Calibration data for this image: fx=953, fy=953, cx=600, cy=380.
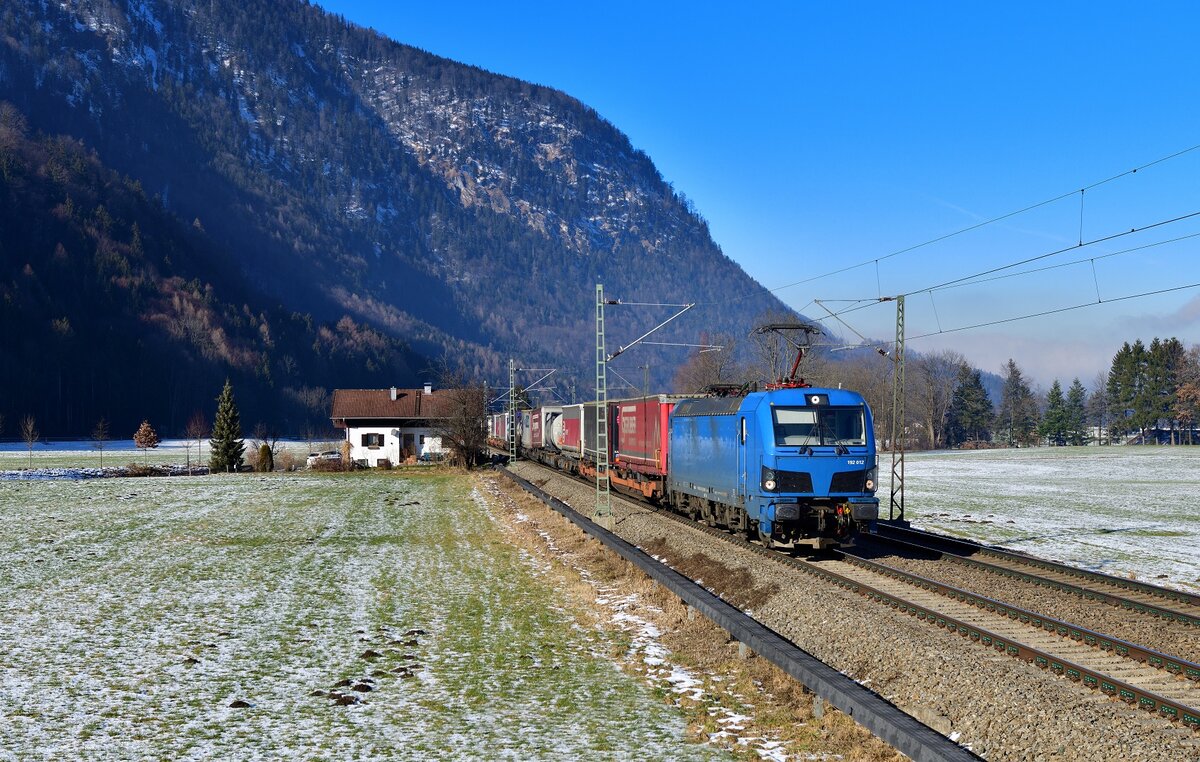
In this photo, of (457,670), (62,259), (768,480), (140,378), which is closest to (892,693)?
(457,670)

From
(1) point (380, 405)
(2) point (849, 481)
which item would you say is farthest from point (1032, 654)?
(1) point (380, 405)

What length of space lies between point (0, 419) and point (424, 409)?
284ft

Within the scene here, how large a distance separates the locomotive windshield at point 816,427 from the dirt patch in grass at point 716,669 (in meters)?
3.35

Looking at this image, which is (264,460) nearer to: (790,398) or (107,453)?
(790,398)

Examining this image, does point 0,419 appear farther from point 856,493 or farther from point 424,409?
point 856,493

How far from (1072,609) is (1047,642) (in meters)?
2.66

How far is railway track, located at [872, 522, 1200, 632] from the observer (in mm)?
15664

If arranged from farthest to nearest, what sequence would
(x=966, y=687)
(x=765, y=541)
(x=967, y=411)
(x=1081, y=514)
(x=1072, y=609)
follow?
(x=967, y=411) → (x=1081, y=514) → (x=765, y=541) → (x=1072, y=609) → (x=966, y=687)

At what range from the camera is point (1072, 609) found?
626 inches

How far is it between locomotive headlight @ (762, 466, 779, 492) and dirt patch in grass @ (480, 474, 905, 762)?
2074 millimetres

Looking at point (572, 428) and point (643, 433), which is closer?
point (643, 433)

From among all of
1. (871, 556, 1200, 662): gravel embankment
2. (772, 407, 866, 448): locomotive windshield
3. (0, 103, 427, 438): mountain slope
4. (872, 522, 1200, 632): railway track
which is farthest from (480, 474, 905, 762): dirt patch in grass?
(0, 103, 427, 438): mountain slope

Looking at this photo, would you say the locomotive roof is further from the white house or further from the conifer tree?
the conifer tree

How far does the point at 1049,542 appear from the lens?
26172 mm
